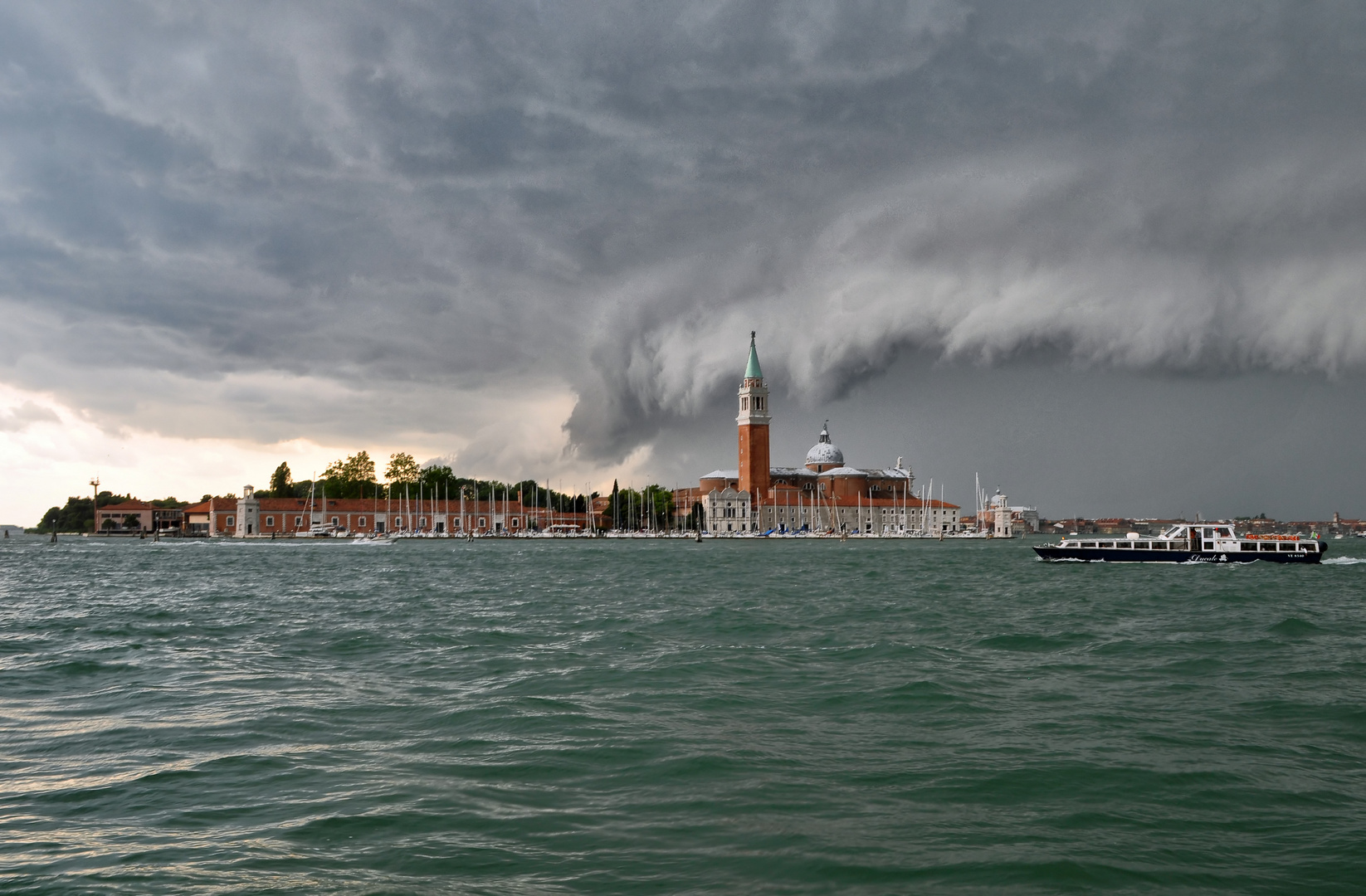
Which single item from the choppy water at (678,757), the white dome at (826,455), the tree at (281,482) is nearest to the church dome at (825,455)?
the white dome at (826,455)

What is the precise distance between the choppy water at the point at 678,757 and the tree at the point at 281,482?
3874 inches

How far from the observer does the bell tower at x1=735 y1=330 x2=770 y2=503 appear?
11969 cm

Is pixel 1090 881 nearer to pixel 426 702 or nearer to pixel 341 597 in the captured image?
pixel 426 702

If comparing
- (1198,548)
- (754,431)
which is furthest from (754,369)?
(1198,548)

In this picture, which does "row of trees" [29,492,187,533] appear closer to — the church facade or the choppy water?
the church facade

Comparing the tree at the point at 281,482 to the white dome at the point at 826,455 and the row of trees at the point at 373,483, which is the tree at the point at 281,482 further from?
the white dome at the point at 826,455

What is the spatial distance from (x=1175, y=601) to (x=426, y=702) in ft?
68.3

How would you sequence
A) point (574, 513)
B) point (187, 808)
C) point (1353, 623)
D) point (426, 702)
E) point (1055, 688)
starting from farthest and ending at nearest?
point (574, 513), point (1353, 623), point (1055, 688), point (426, 702), point (187, 808)

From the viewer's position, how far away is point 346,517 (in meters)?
100

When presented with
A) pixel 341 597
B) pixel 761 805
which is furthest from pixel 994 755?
pixel 341 597

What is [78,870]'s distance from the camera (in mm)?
5211

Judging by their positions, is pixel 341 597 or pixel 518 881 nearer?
pixel 518 881

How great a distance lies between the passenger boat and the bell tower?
2869 inches

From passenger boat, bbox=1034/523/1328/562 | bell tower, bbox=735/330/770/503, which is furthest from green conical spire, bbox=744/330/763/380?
passenger boat, bbox=1034/523/1328/562
